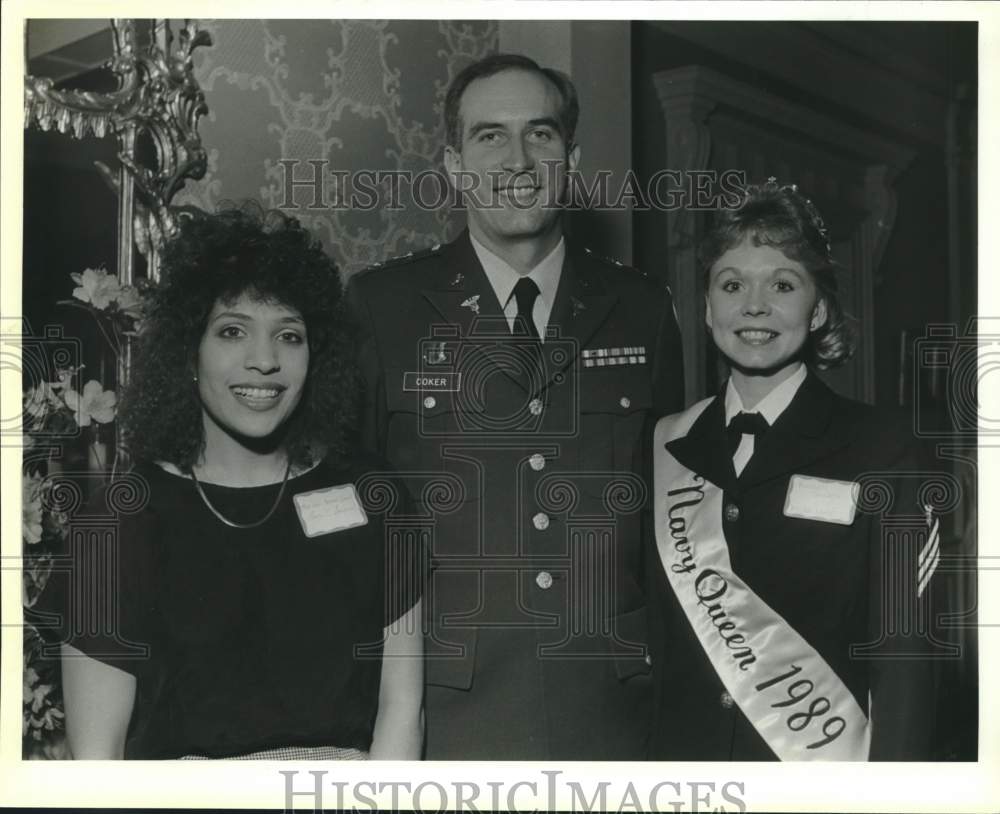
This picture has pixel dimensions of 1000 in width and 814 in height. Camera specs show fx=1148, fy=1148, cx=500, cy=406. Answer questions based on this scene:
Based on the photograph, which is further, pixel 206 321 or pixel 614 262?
pixel 614 262

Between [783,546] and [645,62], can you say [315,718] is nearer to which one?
[783,546]

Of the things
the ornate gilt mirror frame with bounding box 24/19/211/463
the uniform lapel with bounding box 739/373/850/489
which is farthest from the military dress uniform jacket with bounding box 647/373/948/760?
the ornate gilt mirror frame with bounding box 24/19/211/463

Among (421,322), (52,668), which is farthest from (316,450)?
(52,668)

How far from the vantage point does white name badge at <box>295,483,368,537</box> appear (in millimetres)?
1843

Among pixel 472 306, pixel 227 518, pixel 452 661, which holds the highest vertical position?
pixel 472 306

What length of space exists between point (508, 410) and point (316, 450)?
0.32 metres

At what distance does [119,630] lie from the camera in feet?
6.02

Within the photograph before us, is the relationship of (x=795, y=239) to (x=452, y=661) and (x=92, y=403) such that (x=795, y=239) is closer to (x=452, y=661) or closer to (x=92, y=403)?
(x=452, y=661)

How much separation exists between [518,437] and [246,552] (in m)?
0.47

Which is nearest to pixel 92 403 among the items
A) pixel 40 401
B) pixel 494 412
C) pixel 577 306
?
pixel 40 401

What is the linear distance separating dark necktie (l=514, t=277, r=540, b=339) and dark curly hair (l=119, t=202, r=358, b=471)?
28cm

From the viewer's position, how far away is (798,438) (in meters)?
1.88

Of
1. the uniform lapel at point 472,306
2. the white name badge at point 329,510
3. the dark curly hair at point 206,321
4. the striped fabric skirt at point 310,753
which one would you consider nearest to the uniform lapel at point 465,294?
the uniform lapel at point 472,306

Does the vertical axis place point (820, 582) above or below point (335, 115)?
below
